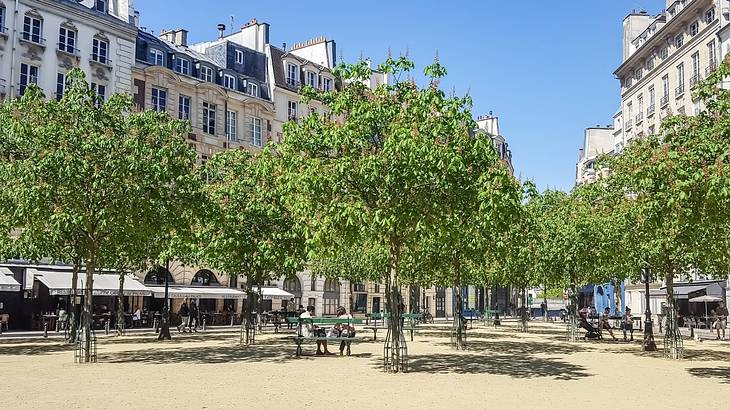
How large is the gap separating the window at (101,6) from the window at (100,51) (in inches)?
78.6

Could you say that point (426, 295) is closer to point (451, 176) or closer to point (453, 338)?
point (453, 338)

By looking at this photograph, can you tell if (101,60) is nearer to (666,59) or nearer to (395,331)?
(395,331)

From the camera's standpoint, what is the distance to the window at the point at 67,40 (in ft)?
129

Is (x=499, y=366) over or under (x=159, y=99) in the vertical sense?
under

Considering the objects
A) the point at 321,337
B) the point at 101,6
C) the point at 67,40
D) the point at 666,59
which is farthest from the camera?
the point at 666,59

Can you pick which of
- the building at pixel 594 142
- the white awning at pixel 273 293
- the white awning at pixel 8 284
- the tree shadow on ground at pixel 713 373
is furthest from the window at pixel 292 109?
the building at pixel 594 142

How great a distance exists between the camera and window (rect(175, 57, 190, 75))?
47938 mm

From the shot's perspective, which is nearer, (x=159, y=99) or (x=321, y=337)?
(x=321, y=337)

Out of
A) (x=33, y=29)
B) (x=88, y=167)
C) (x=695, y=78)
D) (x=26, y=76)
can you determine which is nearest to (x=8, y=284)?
(x=26, y=76)

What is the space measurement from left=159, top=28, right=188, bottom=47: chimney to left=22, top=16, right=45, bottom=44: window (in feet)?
49.5

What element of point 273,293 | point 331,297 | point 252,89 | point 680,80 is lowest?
point 331,297

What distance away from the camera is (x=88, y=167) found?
17500 millimetres

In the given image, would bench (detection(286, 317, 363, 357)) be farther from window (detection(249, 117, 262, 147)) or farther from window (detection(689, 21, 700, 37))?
window (detection(689, 21, 700, 37))

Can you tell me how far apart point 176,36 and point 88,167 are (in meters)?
38.6
